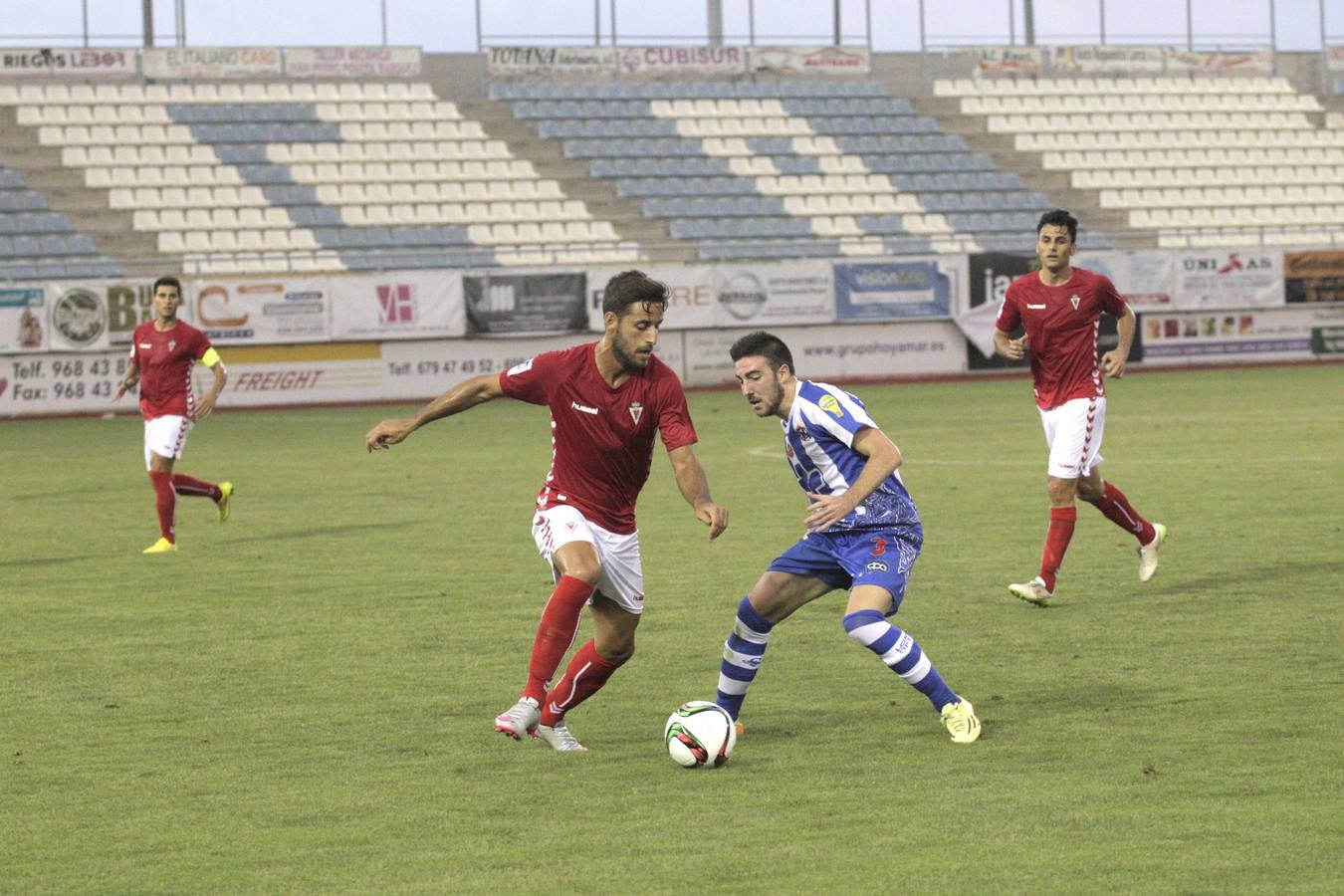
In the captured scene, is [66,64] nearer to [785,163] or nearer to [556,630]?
[785,163]

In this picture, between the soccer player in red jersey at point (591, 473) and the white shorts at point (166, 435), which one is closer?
the soccer player in red jersey at point (591, 473)

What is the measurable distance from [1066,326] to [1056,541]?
1.40 metres

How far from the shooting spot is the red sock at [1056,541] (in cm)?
1122

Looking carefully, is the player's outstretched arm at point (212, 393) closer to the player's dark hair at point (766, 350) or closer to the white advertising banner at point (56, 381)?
the player's dark hair at point (766, 350)

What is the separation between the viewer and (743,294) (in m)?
37.1

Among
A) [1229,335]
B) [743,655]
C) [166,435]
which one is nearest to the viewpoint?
[743,655]

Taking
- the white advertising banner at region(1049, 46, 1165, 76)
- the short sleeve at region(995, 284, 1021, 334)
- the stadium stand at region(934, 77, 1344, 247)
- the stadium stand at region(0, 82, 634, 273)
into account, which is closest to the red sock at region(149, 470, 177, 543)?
the short sleeve at region(995, 284, 1021, 334)

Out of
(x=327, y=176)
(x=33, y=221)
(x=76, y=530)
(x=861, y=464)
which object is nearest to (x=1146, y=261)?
(x=327, y=176)

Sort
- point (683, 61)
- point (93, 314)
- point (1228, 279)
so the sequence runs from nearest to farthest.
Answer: point (93, 314)
point (1228, 279)
point (683, 61)

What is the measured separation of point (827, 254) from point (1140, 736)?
33986 millimetres

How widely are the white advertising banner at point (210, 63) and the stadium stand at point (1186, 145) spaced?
17.3m

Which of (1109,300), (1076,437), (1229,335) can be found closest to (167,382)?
(1076,437)

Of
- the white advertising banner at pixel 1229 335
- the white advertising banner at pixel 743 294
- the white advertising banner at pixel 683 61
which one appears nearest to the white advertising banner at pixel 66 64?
the white advertising banner at pixel 683 61

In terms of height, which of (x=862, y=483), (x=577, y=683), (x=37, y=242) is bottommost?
(x=577, y=683)
